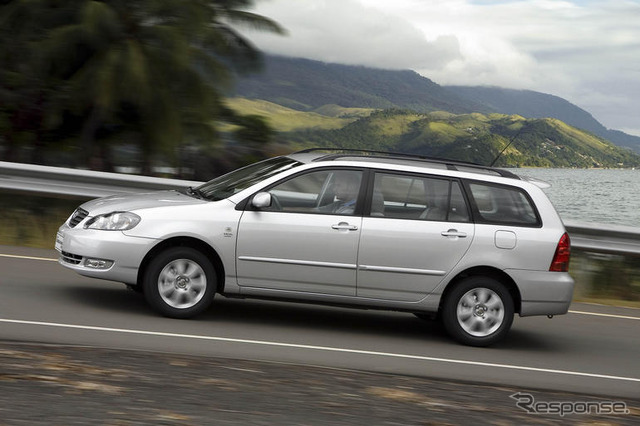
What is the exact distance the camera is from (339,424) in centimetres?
561

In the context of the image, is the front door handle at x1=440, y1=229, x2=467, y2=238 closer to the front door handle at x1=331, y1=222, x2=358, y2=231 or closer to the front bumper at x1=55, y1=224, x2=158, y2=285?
the front door handle at x1=331, y1=222, x2=358, y2=231

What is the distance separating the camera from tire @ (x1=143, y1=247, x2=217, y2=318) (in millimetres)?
8188

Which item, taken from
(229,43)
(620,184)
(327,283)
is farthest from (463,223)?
(229,43)

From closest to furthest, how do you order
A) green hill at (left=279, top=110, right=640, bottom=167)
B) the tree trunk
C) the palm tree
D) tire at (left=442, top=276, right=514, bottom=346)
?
tire at (left=442, top=276, right=514, bottom=346), green hill at (left=279, top=110, right=640, bottom=167), the palm tree, the tree trunk

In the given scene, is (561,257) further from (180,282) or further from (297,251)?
(180,282)

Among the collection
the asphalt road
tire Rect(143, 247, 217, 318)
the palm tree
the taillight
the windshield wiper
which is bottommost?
the asphalt road

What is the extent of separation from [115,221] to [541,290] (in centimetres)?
396

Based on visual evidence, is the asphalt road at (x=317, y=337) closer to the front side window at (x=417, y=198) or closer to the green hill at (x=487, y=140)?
the front side window at (x=417, y=198)

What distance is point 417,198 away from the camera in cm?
866

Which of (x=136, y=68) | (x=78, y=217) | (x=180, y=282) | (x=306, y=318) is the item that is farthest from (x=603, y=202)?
(x=136, y=68)

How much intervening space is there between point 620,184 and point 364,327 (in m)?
5.51

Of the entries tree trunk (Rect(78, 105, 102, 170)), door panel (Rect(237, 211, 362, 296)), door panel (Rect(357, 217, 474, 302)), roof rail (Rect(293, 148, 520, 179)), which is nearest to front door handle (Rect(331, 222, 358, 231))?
door panel (Rect(237, 211, 362, 296))

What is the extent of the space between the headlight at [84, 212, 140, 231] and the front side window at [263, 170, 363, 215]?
3.97 ft

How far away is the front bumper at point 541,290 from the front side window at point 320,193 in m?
1.64
